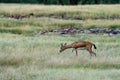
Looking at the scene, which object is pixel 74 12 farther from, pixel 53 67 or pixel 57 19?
pixel 53 67

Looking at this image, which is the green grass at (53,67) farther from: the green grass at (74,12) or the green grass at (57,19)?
the green grass at (74,12)

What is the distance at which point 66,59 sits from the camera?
16297 mm

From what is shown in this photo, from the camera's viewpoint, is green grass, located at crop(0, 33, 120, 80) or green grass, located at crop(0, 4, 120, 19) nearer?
green grass, located at crop(0, 33, 120, 80)

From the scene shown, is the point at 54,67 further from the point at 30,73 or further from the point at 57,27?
the point at 57,27

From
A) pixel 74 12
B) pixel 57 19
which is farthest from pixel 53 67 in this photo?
pixel 74 12

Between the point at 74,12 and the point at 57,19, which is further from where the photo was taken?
the point at 74,12

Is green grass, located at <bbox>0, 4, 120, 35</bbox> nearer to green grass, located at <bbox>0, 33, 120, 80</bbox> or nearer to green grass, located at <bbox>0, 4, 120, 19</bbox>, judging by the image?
green grass, located at <bbox>0, 4, 120, 19</bbox>

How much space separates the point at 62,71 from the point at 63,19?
25.9 m

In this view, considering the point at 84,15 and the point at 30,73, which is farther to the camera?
the point at 84,15

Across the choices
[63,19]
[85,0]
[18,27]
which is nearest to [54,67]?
[18,27]

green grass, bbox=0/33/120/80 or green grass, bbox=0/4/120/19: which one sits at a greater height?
green grass, bbox=0/33/120/80

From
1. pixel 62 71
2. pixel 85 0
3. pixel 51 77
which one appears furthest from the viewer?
pixel 85 0

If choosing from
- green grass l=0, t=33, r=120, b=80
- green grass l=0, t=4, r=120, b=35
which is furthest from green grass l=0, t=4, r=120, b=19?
green grass l=0, t=33, r=120, b=80

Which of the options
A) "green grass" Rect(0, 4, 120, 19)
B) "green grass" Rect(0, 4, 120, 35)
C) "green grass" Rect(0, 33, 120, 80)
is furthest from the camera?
"green grass" Rect(0, 4, 120, 19)
